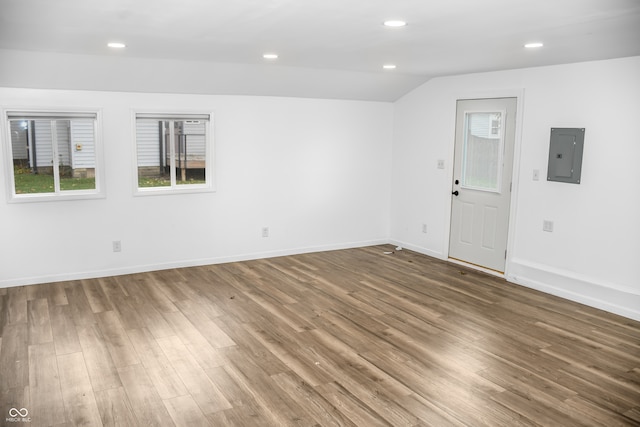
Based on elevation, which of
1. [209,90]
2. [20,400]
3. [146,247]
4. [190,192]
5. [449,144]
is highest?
[209,90]

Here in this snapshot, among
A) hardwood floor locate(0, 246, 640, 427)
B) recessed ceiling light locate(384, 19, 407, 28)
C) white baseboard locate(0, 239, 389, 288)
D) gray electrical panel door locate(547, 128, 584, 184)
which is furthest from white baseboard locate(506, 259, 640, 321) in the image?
recessed ceiling light locate(384, 19, 407, 28)

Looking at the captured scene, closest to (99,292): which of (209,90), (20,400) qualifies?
(20,400)

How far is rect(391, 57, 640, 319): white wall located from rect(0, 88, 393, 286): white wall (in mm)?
1493

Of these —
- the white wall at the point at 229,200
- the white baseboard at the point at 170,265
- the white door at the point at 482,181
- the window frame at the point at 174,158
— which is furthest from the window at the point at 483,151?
the window frame at the point at 174,158

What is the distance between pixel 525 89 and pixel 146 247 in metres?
4.70

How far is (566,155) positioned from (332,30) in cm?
303

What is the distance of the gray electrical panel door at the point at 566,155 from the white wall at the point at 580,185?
0.06m

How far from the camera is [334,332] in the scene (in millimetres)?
4375

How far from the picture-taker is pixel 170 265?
20.4ft

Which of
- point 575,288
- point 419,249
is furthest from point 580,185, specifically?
point 419,249

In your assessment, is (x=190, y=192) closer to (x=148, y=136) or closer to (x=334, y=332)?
(x=148, y=136)

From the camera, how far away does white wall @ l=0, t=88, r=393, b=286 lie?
5.50 metres

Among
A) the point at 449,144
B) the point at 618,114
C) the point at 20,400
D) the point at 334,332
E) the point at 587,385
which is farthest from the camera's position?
the point at 449,144

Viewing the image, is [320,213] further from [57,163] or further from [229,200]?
[57,163]
